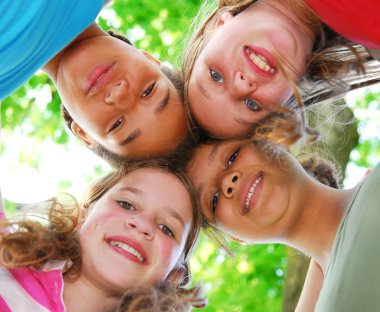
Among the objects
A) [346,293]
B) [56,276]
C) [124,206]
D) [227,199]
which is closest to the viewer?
[346,293]

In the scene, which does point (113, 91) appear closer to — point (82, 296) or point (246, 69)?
point (246, 69)

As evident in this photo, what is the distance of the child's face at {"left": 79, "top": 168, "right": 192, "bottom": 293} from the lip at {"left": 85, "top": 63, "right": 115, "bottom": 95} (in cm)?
40

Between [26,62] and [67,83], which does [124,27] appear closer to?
[67,83]

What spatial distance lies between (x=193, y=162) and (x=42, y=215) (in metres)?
0.73

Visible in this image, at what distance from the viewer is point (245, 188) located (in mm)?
2979

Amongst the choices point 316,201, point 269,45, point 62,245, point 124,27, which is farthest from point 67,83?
point 124,27

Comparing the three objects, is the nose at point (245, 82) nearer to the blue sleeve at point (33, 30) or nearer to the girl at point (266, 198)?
the girl at point (266, 198)

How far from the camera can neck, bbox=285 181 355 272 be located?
2990 millimetres

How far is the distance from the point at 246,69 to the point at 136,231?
0.79 m

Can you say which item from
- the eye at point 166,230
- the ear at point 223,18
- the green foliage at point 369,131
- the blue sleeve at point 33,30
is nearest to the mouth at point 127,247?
the eye at point 166,230

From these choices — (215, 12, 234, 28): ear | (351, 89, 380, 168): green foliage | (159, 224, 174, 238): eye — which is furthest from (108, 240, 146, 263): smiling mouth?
(351, 89, 380, 168): green foliage

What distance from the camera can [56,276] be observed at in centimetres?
259

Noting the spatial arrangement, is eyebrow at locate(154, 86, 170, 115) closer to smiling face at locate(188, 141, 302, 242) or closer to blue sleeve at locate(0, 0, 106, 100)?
smiling face at locate(188, 141, 302, 242)

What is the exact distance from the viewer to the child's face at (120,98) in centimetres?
281
